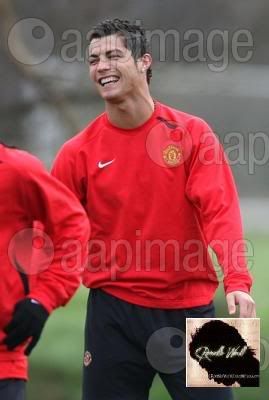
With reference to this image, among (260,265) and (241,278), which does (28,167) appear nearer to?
(241,278)

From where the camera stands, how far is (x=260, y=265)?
589cm

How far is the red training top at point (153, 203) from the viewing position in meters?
4.03

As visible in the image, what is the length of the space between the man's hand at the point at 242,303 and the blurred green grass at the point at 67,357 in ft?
6.19

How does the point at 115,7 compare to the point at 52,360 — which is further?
the point at 52,360

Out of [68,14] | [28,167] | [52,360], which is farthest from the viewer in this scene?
[52,360]

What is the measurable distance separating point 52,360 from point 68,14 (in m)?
1.66

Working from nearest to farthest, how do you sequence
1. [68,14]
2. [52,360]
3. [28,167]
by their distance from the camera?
1. [28,167]
2. [68,14]
3. [52,360]

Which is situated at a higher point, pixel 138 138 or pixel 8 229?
pixel 138 138

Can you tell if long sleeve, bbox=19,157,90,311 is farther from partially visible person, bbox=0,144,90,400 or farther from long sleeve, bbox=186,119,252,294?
long sleeve, bbox=186,119,252,294

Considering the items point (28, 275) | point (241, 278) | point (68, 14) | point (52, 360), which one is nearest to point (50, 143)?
→ point (68, 14)

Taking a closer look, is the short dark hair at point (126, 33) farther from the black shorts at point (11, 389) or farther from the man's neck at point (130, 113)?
the black shorts at point (11, 389)

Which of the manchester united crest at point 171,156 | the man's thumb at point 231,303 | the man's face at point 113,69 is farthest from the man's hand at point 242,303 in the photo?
the man's face at point 113,69

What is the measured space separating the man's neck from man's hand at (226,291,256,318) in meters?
0.70

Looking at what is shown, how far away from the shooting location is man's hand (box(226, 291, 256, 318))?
3814 mm
